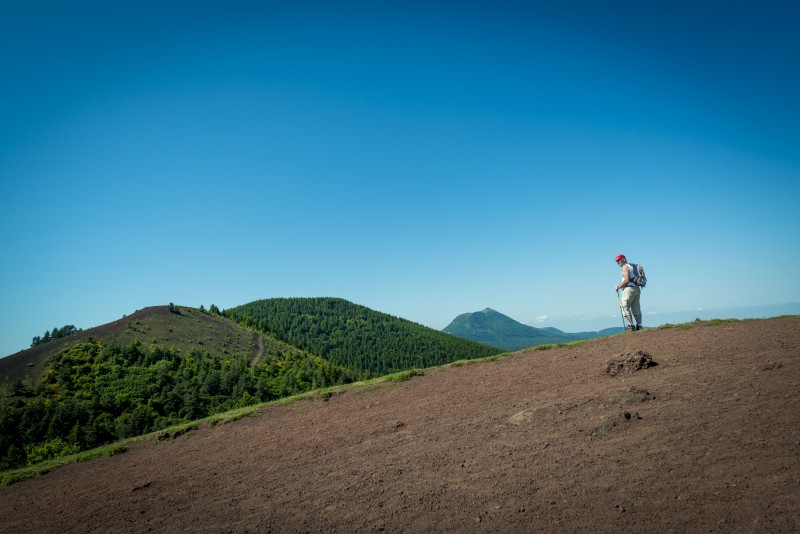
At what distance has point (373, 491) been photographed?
632 centimetres

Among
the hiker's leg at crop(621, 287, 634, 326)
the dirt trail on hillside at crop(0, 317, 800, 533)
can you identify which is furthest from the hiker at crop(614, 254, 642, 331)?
the dirt trail on hillside at crop(0, 317, 800, 533)

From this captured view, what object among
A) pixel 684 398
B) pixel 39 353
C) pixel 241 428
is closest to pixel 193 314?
pixel 39 353

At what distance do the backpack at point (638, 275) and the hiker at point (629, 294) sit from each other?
7 centimetres

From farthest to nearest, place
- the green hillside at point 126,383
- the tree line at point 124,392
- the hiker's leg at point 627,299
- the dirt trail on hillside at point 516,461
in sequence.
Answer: the green hillside at point 126,383, the tree line at point 124,392, the hiker's leg at point 627,299, the dirt trail on hillside at point 516,461

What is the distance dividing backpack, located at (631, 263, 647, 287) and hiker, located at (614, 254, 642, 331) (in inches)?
2.8

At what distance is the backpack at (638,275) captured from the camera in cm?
1478

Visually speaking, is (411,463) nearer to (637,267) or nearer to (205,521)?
(205,521)

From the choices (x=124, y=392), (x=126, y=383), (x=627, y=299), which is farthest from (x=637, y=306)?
(x=126, y=383)

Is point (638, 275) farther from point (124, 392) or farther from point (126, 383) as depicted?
point (126, 383)

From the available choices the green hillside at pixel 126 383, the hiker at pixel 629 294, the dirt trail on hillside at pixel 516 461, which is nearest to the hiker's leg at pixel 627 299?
the hiker at pixel 629 294

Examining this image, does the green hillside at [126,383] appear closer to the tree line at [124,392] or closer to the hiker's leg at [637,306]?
the tree line at [124,392]

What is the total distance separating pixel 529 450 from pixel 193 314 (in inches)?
7852

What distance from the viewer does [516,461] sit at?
6.19 m

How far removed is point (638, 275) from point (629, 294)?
2.90 feet
